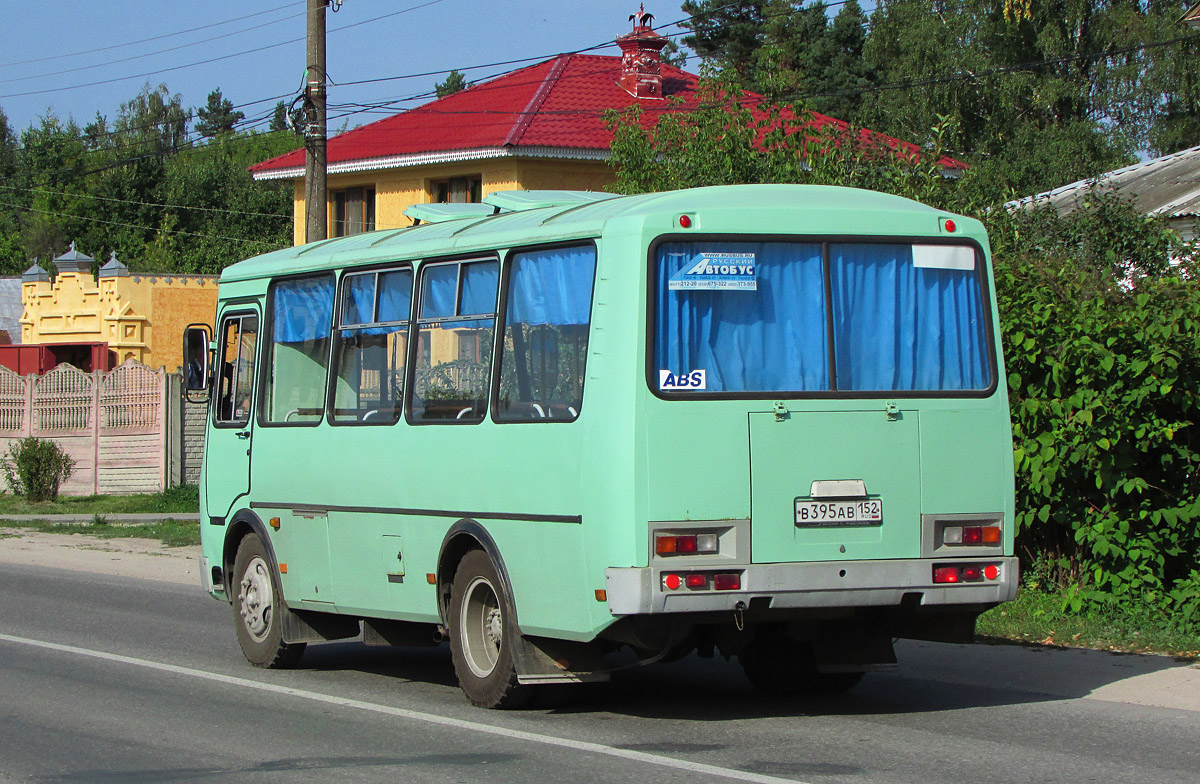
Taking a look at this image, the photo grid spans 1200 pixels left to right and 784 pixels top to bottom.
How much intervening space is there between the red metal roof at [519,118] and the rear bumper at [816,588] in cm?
2465

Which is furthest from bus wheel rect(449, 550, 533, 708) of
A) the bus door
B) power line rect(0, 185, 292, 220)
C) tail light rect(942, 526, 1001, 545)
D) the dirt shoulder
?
power line rect(0, 185, 292, 220)

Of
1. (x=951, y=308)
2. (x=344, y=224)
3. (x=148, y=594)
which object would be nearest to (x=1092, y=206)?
(x=951, y=308)

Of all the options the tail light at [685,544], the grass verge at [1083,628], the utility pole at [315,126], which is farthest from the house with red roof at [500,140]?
the tail light at [685,544]

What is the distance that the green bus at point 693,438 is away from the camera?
7.83m

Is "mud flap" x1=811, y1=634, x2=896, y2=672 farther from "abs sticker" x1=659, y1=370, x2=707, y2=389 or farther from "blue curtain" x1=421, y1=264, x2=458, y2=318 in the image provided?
"blue curtain" x1=421, y1=264, x2=458, y2=318

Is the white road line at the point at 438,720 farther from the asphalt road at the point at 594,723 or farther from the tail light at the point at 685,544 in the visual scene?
the tail light at the point at 685,544

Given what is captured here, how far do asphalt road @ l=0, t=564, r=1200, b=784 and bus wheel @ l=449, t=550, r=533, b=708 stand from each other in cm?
13

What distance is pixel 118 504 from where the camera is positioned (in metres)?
27.2

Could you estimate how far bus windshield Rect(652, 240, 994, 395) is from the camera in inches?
314

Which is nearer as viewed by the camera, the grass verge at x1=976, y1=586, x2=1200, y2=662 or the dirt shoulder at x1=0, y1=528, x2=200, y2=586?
the grass verge at x1=976, y1=586, x2=1200, y2=662

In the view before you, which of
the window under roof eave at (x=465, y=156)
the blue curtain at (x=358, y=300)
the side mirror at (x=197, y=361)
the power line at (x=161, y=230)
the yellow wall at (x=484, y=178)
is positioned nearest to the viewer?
the blue curtain at (x=358, y=300)

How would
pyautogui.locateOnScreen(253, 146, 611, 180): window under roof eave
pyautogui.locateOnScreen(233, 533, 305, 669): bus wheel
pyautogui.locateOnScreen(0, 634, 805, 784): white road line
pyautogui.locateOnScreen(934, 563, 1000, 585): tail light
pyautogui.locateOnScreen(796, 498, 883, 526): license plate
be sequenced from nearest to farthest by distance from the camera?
pyautogui.locateOnScreen(0, 634, 805, 784): white road line
pyautogui.locateOnScreen(796, 498, 883, 526): license plate
pyautogui.locateOnScreen(934, 563, 1000, 585): tail light
pyautogui.locateOnScreen(233, 533, 305, 669): bus wheel
pyautogui.locateOnScreen(253, 146, 611, 180): window under roof eave

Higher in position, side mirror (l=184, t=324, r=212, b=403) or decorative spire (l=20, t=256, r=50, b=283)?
decorative spire (l=20, t=256, r=50, b=283)

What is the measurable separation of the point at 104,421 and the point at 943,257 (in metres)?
22.8
